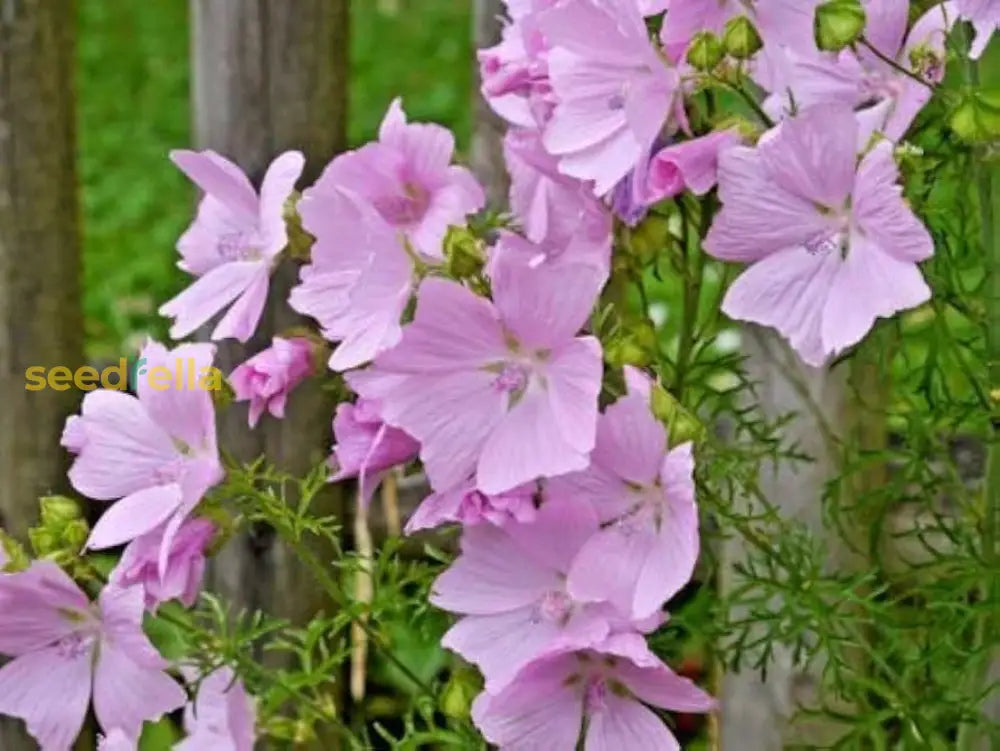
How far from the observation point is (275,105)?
115 cm

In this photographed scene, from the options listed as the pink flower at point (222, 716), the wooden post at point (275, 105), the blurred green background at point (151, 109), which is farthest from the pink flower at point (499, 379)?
the blurred green background at point (151, 109)

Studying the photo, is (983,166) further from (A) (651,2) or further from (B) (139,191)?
(B) (139,191)

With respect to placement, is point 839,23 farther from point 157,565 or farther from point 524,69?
point 157,565

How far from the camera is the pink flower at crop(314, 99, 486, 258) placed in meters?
0.75

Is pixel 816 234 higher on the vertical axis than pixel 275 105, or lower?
higher

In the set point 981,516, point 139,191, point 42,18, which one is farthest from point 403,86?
point 981,516

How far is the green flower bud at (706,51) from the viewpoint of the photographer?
26.9 inches

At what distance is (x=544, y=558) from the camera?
695mm

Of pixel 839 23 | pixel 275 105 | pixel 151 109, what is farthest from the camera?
pixel 151 109

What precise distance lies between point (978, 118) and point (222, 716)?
1.48ft

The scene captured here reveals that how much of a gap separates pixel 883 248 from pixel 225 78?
0.61 metres

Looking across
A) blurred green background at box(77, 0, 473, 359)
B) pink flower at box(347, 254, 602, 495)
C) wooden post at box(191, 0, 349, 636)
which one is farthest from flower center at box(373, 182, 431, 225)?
blurred green background at box(77, 0, 473, 359)

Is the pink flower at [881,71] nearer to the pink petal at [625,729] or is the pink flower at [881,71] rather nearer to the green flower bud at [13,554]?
the pink petal at [625,729]

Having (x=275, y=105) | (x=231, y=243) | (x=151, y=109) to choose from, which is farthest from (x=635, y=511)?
(x=151, y=109)
